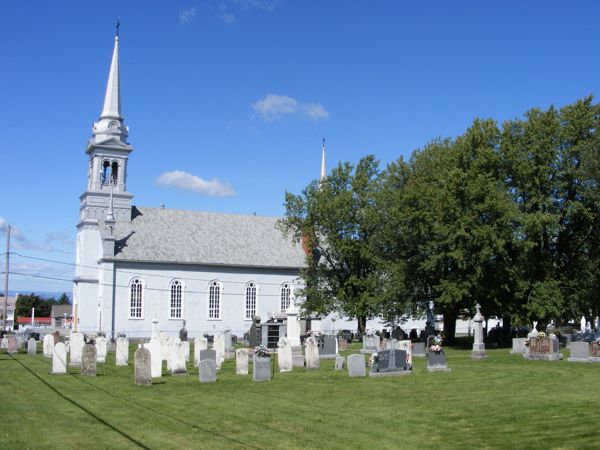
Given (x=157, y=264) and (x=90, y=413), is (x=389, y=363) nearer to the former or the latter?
(x=90, y=413)

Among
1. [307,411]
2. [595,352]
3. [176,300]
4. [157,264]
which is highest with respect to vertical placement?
[157,264]

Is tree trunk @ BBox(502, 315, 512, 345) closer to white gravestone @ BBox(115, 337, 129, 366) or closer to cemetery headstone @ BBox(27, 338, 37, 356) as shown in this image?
white gravestone @ BBox(115, 337, 129, 366)

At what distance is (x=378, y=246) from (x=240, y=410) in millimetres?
32597

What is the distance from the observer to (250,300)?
5978 centimetres

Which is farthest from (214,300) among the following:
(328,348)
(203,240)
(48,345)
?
(48,345)

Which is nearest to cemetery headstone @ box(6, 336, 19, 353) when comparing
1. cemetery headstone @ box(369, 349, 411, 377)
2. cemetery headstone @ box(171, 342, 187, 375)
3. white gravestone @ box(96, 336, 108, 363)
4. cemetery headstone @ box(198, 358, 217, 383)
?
white gravestone @ box(96, 336, 108, 363)

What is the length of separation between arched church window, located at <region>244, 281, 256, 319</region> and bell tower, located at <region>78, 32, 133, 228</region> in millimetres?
11344

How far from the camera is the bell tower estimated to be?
5688cm

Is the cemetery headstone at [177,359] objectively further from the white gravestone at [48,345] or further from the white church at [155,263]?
the white church at [155,263]

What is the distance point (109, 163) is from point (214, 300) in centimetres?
1393

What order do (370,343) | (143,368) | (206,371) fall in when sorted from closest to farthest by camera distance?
1. (143,368)
2. (206,371)
3. (370,343)

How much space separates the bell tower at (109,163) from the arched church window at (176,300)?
6729 millimetres

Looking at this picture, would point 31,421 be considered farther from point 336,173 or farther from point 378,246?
point 336,173

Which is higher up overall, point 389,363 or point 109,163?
point 109,163
